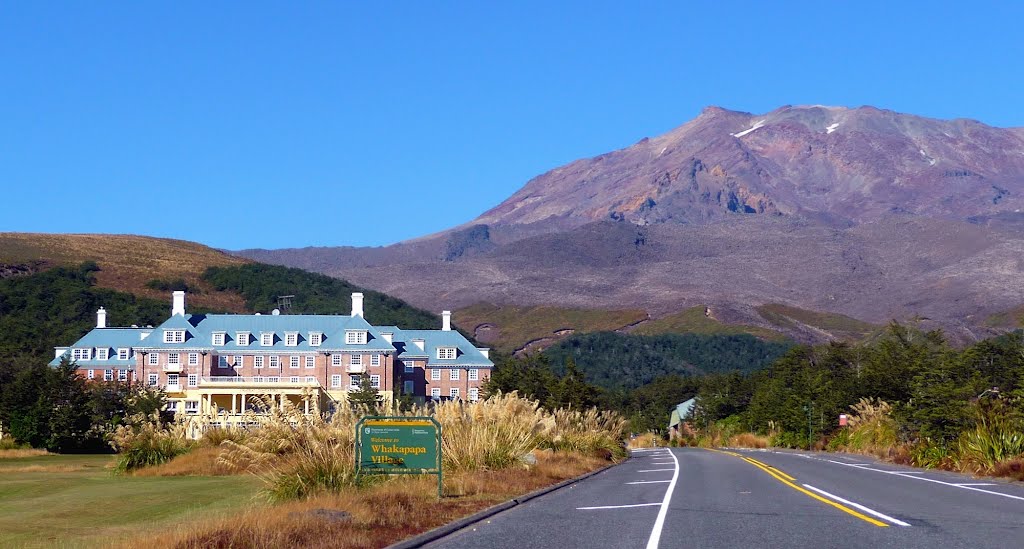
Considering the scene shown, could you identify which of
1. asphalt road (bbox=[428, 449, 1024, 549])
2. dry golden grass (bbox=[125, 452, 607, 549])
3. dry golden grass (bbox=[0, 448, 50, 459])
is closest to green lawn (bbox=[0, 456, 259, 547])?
dry golden grass (bbox=[125, 452, 607, 549])

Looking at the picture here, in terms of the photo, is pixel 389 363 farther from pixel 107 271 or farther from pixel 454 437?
pixel 107 271

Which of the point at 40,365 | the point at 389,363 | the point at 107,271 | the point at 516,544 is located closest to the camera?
the point at 516,544

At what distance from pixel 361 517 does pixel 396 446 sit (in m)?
4.01

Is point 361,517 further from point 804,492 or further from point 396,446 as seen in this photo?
point 804,492

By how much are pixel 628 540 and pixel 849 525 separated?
3596 millimetres

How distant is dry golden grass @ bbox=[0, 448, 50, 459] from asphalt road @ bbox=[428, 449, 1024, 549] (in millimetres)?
35046

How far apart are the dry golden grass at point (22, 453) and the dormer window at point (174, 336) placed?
3967 centimetres

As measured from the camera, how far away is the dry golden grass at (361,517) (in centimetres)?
1426

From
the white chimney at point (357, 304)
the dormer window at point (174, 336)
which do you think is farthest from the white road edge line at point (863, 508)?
the white chimney at point (357, 304)

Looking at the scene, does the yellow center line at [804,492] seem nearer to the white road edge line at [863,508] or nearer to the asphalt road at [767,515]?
the asphalt road at [767,515]

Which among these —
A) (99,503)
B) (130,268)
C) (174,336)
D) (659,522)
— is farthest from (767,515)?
(130,268)

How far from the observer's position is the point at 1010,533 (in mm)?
15953

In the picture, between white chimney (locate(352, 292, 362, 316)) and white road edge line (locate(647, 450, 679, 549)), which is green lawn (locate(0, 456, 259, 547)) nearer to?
white road edge line (locate(647, 450, 679, 549))

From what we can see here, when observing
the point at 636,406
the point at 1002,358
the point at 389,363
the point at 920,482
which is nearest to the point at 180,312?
the point at 389,363
